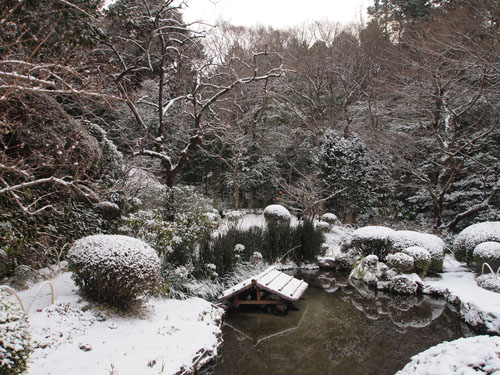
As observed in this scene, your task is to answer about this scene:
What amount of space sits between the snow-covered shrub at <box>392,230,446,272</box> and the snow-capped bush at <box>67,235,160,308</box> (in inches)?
214

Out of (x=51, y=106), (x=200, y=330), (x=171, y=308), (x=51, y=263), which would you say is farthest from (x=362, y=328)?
(x=51, y=106)

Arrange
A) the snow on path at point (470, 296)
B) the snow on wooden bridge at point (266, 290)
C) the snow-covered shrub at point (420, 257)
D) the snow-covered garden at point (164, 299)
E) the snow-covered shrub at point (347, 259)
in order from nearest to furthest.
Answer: the snow-covered garden at point (164, 299), the snow on path at point (470, 296), the snow on wooden bridge at point (266, 290), the snow-covered shrub at point (420, 257), the snow-covered shrub at point (347, 259)

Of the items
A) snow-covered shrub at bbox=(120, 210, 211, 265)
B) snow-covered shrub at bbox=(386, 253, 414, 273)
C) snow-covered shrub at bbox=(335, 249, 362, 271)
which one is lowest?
snow-covered shrub at bbox=(335, 249, 362, 271)

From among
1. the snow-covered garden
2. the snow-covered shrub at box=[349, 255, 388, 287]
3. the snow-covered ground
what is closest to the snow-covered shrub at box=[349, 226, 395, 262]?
the snow-covered garden

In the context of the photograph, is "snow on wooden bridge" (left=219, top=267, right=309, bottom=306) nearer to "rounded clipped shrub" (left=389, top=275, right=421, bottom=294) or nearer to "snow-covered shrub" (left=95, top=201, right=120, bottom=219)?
"rounded clipped shrub" (left=389, top=275, right=421, bottom=294)

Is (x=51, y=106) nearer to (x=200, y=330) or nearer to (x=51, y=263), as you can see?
(x=51, y=263)

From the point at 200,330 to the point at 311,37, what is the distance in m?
16.7

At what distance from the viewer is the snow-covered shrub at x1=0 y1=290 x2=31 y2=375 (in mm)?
2201

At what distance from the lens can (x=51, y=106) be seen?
5668mm

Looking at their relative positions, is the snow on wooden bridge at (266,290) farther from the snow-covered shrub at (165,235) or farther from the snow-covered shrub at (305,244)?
the snow-covered shrub at (305,244)

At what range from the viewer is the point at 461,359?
1655 mm

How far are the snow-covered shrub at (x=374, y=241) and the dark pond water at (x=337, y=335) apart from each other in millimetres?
1532

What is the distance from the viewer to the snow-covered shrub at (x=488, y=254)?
20.6 ft

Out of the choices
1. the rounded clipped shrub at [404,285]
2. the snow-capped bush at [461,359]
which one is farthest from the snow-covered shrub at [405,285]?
the snow-capped bush at [461,359]
